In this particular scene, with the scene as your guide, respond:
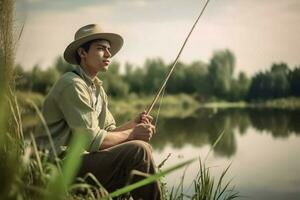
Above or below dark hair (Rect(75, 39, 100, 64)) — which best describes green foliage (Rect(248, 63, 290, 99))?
above

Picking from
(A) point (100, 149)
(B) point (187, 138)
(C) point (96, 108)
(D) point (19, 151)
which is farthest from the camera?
(B) point (187, 138)

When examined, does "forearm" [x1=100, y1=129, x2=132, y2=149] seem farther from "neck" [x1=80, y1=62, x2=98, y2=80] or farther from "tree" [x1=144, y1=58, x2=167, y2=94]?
"tree" [x1=144, y1=58, x2=167, y2=94]

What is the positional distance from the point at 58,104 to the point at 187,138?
38.7 feet

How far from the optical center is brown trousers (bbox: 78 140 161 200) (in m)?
2.31

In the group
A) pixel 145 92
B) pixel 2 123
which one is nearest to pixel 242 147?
pixel 2 123

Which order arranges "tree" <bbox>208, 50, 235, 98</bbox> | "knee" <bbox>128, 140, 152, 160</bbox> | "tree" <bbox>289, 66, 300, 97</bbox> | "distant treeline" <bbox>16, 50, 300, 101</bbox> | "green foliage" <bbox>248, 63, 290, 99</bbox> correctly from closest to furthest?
1. "knee" <bbox>128, 140, 152, 160</bbox>
2. "tree" <bbox>289, 66, 300, 97</bbox>
3. "green foliage" <bbox>248, 63, 290, 99</bbox>
4. "distant treeline" <bbox>16, 50, 300, 101</bbox>
5. "tree" <bbox>208, 50, 235, 98</bbox>

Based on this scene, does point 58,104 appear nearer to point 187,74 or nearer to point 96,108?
point 96,108

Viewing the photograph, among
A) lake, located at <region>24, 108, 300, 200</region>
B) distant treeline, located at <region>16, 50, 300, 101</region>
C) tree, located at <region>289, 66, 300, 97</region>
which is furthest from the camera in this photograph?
distant treeline, located at <region>16, 50, 300, 101</region>

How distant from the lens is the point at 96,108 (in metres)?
2.70

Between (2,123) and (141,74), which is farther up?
(141,74)

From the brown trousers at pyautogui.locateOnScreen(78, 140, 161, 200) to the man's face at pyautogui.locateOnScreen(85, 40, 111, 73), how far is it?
1.60 feet

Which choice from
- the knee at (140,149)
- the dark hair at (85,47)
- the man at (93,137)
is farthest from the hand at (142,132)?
the dark hair at (85,47)

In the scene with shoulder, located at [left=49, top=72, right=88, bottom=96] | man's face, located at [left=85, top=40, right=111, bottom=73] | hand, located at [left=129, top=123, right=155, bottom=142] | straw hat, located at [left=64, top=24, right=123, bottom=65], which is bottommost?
hand, located at [left=129, top=123, right=155, bottom=142]

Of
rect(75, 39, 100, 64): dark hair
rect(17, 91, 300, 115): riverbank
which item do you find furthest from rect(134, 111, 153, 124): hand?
rect(17, 91, 300, 115): riverbank
